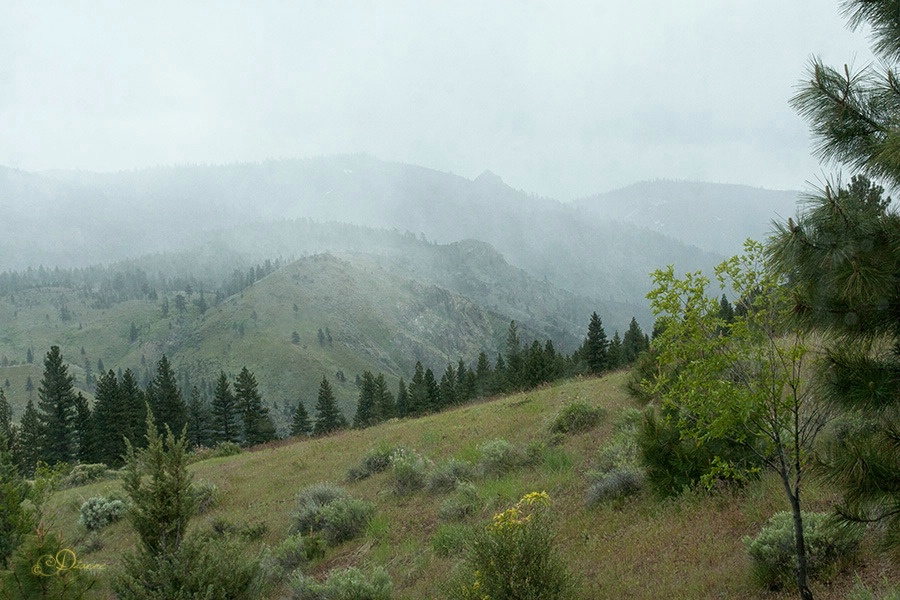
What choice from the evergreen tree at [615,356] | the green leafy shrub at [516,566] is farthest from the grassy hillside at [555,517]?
the evergreen tree at [615,356]

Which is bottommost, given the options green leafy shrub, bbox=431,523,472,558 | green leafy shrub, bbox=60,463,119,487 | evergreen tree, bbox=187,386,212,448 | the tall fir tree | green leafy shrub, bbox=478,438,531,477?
the tall fir tree

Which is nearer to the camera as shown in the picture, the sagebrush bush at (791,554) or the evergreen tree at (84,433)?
the sagebrush bush at (791,554)

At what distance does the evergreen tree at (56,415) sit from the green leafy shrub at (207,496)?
58.1 m

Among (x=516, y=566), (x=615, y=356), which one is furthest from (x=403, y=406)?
(x=516, y=566)

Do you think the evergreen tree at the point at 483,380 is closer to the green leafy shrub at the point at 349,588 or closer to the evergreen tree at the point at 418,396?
the evergreen tree at the point at 418,396

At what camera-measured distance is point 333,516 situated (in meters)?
12.0

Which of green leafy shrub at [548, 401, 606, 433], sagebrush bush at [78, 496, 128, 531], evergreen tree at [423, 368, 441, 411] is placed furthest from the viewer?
evergreen tree at [423, 368, 441, 411]

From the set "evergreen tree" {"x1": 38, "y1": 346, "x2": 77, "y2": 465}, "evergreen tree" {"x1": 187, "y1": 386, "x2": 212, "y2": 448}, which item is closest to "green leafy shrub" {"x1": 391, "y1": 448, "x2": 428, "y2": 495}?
"evergreen tree" {"x1": 38, "y1": 346, "x2": 77, "y2": 465}

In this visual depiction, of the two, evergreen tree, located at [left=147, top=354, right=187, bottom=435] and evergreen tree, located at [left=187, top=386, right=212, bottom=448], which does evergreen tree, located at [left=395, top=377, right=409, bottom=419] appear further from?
evergreen tree, located at [left=147, top=354, right=187, bottom=435]

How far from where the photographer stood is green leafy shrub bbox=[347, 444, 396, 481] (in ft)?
53.5

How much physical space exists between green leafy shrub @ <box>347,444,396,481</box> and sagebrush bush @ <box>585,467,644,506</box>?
26.6 feet

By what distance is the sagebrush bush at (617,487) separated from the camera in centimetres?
977

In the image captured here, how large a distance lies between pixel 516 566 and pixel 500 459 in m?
7.33

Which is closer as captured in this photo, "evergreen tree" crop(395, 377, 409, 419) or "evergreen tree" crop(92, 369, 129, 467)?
"evergreen tree" crop(92, 369, 129, 467)
